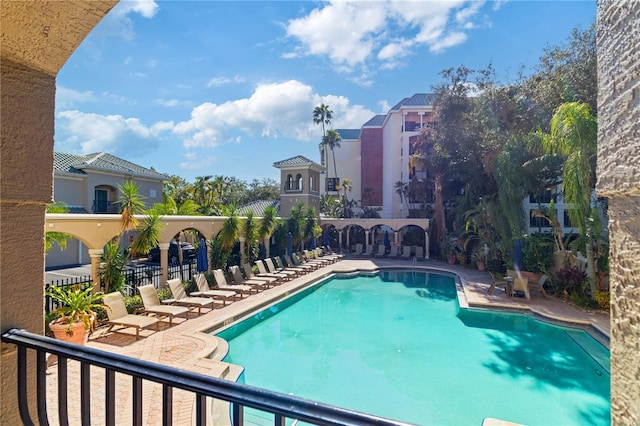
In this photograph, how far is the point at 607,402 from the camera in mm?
7645

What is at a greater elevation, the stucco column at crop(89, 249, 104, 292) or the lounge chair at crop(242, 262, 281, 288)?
the stucco column at crop(89, 249, 104, 292)

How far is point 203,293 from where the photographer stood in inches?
525

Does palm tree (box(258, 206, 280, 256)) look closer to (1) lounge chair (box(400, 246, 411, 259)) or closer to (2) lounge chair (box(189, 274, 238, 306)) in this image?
(2) lounge chair (box(189, 274, 238, 306))

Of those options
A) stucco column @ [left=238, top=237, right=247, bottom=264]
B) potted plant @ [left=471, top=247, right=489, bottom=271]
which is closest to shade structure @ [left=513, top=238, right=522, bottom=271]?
potted plant @ [left=471, top=247, right=489, bottom=271]

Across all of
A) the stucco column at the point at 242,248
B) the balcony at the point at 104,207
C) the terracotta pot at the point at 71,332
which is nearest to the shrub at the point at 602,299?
the stucco column at the point at 242,248

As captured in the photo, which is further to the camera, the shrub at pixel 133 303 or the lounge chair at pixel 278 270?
the lounge chair at pixel 278 270

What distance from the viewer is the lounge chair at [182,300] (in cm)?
1200

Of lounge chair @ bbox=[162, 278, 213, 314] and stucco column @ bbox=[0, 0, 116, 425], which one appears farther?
lounge chair @ bbox=[162, 278, 213, 314]

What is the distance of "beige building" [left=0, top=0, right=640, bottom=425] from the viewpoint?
138 centimetres

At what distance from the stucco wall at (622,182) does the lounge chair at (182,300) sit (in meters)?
12.2

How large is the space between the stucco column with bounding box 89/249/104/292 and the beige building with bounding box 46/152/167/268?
1222cm

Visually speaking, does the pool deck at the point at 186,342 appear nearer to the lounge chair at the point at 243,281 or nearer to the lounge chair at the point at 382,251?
the lounge chair at the point at 243,281

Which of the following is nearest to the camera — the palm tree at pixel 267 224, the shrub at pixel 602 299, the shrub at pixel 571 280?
the shrub at pixel 602 299

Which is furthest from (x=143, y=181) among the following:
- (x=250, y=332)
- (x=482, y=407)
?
(x=482, y=407)
